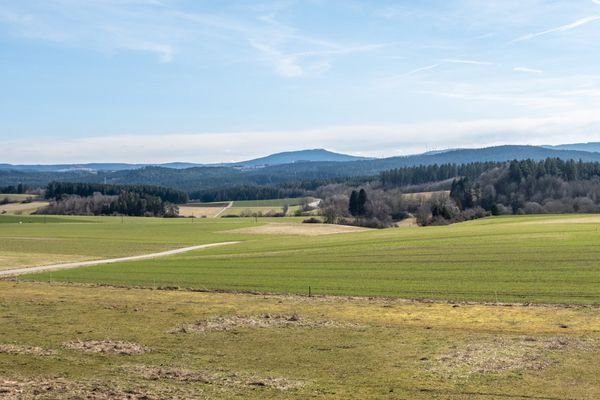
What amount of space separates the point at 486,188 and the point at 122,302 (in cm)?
13189

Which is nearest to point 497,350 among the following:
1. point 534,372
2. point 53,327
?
point 534,372

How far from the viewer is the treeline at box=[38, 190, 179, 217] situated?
6663 inches

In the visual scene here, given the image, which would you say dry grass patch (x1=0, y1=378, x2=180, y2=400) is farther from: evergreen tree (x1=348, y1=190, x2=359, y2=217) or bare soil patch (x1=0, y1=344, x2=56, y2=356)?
evergreen tree (x1=348, y1=190, x2=359, y2=217)

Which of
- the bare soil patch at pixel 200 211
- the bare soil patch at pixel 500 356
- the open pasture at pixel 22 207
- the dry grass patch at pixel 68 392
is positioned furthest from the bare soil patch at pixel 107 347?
the open pasture at pixel 22 207

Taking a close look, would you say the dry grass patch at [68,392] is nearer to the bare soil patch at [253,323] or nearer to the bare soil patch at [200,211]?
the bare soil patch at [253,323]

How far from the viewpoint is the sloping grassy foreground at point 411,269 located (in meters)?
A: 35.4

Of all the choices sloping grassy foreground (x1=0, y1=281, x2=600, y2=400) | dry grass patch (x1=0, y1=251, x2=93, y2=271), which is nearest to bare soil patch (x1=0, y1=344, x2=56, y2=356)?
sloping grassy foreground (x1=0, y1=281, x2=600, y2=400)

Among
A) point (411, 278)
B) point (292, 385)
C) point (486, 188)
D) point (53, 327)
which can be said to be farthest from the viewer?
point (486, 188)

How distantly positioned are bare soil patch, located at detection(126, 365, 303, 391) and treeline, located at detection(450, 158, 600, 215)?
12486 centimetres

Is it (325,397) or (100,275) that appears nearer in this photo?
(325,397)

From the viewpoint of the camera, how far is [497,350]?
20.4 metres

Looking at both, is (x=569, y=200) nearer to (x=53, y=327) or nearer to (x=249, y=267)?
(x=249, y=267)

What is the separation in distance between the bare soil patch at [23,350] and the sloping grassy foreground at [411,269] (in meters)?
17.6

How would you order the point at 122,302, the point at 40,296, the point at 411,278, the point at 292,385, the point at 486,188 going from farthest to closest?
the point at 486,188, the point at 411,278, the point at 40,296, the point at 122,302, the point at 292,385
